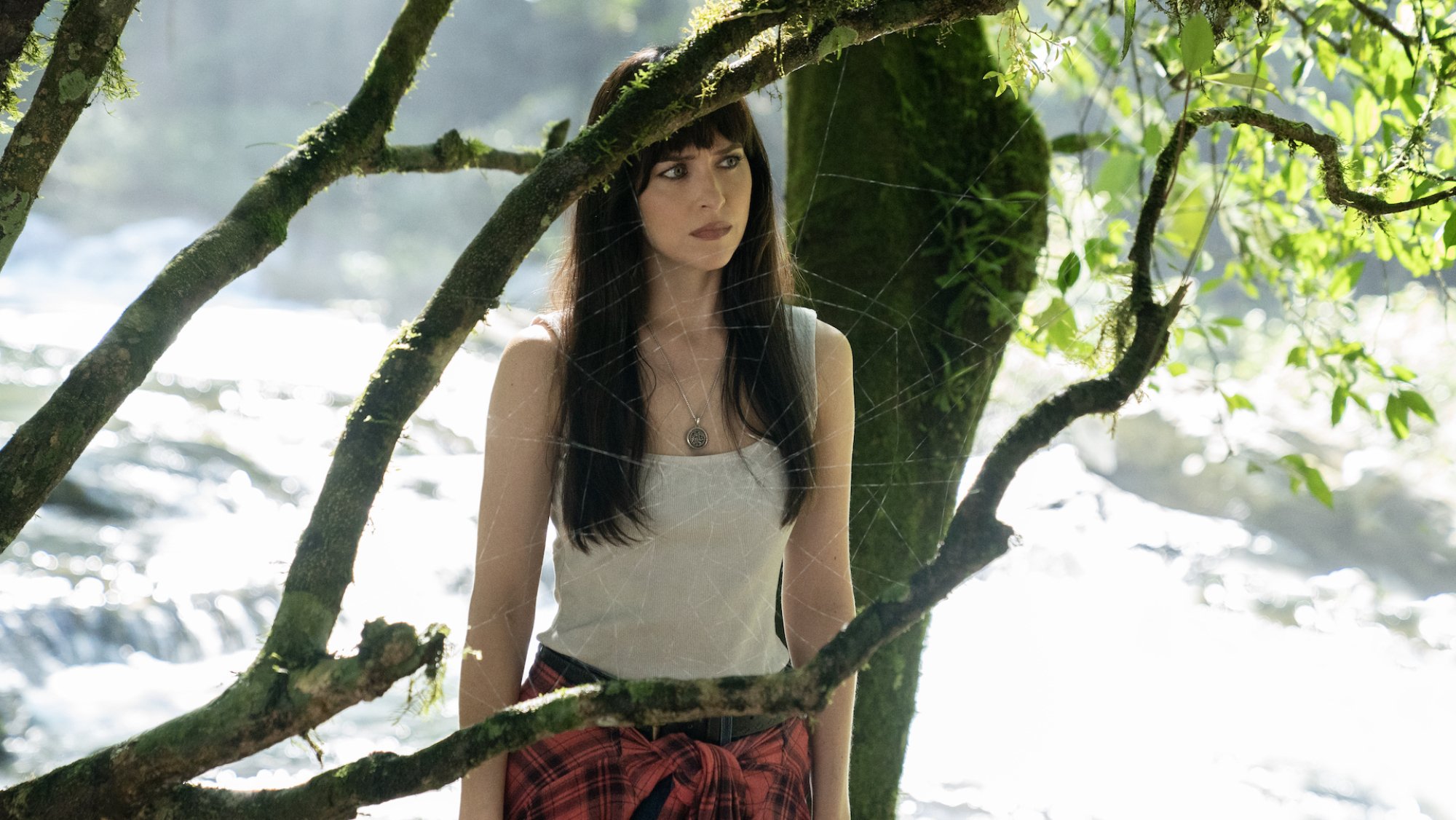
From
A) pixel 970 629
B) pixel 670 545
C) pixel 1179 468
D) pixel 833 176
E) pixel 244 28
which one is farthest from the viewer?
pixel 244 28

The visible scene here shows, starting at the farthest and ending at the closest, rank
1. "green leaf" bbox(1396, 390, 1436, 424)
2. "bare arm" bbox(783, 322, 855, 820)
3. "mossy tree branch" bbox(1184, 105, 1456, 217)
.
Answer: "green leaf" bbox(1396, 390, 1436, 424) < "bare arm" bbox(783, 322, 855, 820) < "mossy tree branch" bbox(1184, 105, 1456, 217)

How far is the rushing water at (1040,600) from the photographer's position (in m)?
4.08

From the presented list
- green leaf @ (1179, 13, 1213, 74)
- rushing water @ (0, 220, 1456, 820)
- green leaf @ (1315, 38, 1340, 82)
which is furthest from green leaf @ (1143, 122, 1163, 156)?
rushing water @ (0, 220, 1456, 820)

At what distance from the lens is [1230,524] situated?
729cm

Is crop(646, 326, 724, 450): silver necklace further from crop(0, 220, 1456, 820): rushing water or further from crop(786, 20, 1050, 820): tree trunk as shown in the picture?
crop(0, 220, 1456, 820): rushing water

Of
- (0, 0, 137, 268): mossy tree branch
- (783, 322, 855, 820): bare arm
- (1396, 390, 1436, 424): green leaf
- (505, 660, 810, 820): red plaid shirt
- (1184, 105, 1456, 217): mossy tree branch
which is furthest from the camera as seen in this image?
(1396, 390, 1436, 424): green leaf

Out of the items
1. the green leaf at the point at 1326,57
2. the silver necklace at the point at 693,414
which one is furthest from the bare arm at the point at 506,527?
the green leaf at the point at 1326,57

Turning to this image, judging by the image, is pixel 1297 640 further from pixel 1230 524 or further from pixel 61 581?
pixel 61 581

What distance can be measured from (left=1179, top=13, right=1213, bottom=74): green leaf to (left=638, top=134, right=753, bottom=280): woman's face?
442 millimetres

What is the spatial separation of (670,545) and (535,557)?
151mm

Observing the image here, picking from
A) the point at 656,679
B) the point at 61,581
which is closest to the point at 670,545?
the point at 656,679

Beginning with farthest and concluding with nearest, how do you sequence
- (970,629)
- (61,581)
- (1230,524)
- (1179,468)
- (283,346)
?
(283,346), (1179,468), (1230,524), (970,629), (61,581)

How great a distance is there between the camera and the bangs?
1.13 m

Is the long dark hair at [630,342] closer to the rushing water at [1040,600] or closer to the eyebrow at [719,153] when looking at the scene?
the eyebrow at [719,153]
